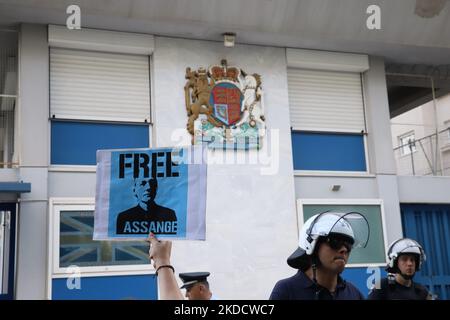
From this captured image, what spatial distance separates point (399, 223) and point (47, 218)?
6.64 meters

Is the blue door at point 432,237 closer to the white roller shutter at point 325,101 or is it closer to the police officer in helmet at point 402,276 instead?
the white roller shutter at point 325,101

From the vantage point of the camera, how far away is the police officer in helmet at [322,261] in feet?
14.0

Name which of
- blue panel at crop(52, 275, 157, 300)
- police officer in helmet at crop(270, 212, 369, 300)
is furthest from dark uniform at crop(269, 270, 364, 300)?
blue panel at crop(52, 275, 157, 300)

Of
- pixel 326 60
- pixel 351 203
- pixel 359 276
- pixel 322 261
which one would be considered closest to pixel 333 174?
pixel 351 203

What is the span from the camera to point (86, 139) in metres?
10.8

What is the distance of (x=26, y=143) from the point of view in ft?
33.7

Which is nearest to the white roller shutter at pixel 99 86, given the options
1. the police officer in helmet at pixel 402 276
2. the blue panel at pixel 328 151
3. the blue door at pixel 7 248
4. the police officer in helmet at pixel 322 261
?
the blue door at pixel 7 248

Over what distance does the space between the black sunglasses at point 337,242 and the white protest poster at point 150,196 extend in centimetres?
89

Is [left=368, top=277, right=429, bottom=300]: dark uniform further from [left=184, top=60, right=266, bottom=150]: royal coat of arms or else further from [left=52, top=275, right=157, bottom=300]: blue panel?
[left=184, top=60, right=266, bottom=150]: royal coat of arms

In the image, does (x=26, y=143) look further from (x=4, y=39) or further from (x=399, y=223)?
(x=399, y=223)

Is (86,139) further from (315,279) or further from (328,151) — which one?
(315,279)
